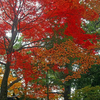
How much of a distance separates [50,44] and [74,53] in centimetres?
181

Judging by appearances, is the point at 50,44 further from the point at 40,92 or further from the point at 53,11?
the point at 40,92

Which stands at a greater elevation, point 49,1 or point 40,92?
point 49,1

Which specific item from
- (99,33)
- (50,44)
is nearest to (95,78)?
(99,33)

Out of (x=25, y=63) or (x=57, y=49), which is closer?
(x=57, y=49)

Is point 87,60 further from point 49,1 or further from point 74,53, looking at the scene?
point 49,1

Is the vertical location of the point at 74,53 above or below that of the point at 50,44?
below

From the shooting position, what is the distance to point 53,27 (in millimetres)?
8656

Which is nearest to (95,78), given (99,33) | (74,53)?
(74,53)

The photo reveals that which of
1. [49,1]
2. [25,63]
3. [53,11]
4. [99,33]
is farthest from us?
[99,33]

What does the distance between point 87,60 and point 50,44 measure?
278 cm

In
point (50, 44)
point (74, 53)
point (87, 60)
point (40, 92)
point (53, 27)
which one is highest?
point (53, 27)

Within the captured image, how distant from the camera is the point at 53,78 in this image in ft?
31.1

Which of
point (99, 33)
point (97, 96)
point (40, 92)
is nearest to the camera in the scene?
point (97, 96)

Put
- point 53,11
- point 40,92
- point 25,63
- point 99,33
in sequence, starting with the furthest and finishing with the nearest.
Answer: point 40,92, point 99,33, point 25,63, point 53,11
